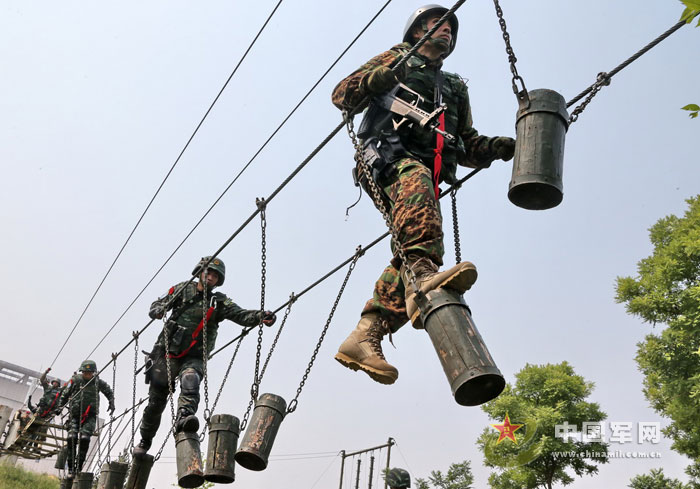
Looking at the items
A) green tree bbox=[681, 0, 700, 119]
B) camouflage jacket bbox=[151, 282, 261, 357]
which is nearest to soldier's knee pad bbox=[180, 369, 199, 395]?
camouflage jacket bbox=[151, 282, 261, 357]

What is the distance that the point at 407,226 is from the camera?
3.19 meters

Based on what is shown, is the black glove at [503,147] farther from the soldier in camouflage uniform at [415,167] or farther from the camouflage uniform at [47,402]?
the camouflage uniform at [47,402]

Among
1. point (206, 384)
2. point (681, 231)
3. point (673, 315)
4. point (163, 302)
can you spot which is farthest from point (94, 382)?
point (681, 231)

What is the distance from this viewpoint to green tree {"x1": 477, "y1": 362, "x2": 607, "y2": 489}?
21312 mm

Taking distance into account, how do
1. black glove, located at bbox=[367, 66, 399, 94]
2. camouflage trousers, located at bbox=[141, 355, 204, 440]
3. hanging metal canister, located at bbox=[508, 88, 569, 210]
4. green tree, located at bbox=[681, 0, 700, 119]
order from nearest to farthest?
green tree, located at bbox=[681, 0, 700, 119], hanging metal canister, located at bbox=[508, 88, 569, 210], black glove, located at bbox=[367, 66, 399, 94], camouflage trousers, located at bbox=[141, 355, 204, 440]

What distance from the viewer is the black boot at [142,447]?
7551mm

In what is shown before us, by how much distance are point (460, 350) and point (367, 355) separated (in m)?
0.87

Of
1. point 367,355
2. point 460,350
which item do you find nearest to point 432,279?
point 460,350

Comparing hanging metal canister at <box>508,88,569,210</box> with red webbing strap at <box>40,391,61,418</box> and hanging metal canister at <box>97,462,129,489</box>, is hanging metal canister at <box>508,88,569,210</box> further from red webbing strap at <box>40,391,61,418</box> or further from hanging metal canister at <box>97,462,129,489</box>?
red webbing strap at <box>40,391,61,418</box>

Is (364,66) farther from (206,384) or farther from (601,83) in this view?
(206,384)

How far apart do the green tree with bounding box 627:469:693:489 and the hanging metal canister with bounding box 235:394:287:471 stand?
52.9ft

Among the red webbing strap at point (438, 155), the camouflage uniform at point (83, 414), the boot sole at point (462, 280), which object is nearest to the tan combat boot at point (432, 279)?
the boot sole at point (462, 280)

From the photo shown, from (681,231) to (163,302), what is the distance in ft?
49.5

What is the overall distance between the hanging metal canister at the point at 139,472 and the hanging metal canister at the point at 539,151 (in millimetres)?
6296
